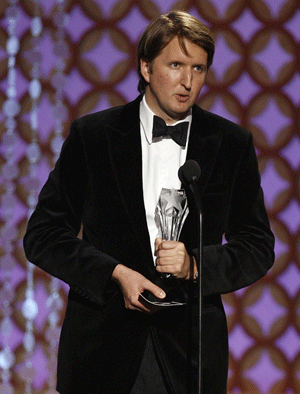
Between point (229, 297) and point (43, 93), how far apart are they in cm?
139

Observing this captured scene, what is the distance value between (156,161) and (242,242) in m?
0.33

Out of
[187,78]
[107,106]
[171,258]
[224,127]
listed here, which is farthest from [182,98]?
[107,106]

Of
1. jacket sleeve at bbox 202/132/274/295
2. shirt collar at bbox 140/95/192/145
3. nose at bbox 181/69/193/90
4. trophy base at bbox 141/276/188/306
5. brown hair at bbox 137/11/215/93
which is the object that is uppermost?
brown hair at bbox 137/11/215/93

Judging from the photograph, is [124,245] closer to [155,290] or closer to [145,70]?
[155,290]

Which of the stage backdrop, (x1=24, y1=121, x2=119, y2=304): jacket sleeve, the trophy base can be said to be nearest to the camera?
the trophy base

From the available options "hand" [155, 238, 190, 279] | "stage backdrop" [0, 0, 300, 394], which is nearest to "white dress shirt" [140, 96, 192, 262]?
"hand" [155, 238, 190, 279]

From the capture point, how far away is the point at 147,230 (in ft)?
4.32

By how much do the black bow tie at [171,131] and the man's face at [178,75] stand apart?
0.04 meters

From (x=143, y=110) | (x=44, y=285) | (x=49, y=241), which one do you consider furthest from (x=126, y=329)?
→ (x=44, y=285)

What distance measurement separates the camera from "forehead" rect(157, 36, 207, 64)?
1377 mm

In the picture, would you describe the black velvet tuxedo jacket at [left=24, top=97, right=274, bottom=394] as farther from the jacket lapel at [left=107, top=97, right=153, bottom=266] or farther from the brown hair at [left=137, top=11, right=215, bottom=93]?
the brown hair at [left=137, top=11, right=215, bottom=93]

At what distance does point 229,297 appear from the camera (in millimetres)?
2643

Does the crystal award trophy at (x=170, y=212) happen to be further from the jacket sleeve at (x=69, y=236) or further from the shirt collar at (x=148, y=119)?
the shirt collar at (x=148, y=119)

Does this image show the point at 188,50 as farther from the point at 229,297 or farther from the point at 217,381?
the point at 229,297
